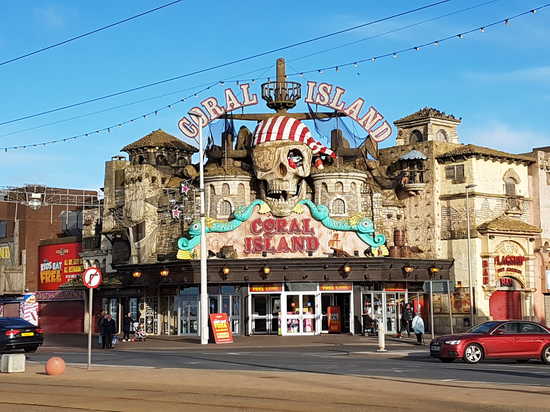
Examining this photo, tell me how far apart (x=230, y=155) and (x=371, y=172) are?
9.23 meters

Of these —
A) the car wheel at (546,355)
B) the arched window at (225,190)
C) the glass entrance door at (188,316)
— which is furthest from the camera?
the arched window at (225,190)

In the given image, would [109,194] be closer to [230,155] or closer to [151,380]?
[230,155]

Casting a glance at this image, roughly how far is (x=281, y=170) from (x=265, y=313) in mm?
8425

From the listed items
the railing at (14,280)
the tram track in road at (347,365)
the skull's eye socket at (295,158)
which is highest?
the skull's eye socket at (295,158)

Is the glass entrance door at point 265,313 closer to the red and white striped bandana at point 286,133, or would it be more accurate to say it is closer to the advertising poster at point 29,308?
the red and white striped bandana at point 286,133

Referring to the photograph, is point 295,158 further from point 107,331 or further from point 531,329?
point 531,329

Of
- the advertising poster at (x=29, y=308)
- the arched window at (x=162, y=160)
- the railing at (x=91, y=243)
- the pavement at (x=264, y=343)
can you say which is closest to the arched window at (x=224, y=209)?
the pavement at (x=264, y=343)

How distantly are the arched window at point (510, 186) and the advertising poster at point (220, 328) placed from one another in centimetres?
2219

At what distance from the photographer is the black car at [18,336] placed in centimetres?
3088

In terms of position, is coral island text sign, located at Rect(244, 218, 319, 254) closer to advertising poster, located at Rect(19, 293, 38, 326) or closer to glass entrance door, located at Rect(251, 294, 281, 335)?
glass entrance door, located at Rect(251, 294, 281, 335)

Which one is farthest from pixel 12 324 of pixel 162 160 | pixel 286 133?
pixel 162 160

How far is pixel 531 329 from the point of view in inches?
1101

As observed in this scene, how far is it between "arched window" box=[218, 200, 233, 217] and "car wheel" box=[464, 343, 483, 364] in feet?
81.8

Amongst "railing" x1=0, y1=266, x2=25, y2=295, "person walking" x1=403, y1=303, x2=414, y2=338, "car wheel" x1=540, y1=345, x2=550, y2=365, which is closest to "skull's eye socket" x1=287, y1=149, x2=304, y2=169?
"person walking" x1=403, y1=303, x2=414, y2=338
